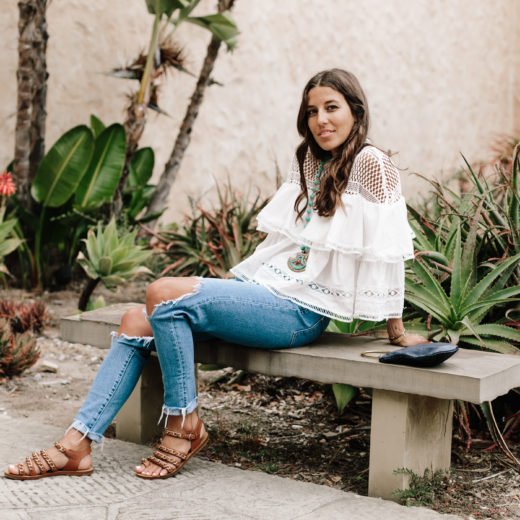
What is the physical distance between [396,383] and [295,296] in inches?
19.1

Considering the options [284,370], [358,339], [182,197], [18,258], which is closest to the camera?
[284,370]

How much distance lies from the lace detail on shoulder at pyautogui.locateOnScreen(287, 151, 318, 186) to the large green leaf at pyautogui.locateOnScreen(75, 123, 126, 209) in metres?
3.16

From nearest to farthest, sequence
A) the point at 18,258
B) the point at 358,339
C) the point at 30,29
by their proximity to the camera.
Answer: the point at 358,339 → the point at 30,29 → the point at 18,258

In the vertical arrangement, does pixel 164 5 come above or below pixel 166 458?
above

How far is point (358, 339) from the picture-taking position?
3.28 meters

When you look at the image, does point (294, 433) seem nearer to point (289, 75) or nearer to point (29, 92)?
point (29, 92)

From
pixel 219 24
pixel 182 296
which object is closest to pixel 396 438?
pixel 182 296

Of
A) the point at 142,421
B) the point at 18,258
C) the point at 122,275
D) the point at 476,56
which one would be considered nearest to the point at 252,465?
the point at 142,421

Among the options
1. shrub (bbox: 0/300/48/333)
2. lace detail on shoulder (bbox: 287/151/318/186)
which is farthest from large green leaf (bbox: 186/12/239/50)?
lace detail on shoulder (bbox: 287/151/318/186)

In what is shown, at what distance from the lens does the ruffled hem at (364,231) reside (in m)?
2.95

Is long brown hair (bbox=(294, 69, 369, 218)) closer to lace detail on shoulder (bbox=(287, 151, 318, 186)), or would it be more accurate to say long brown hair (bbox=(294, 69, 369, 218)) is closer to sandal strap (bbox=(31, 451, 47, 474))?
lace detail on shoulder (bbox=(287, 151, 318, 186))

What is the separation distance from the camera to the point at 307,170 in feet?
10.6

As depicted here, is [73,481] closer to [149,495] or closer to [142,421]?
[149,495]

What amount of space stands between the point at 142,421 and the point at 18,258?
132 inches
